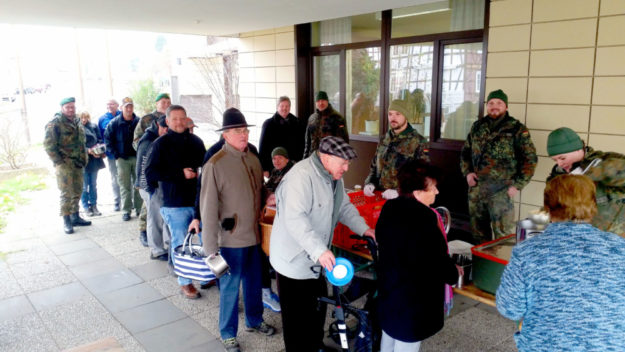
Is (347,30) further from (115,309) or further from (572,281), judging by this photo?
(572,281)

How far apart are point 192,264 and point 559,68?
4.16 meters

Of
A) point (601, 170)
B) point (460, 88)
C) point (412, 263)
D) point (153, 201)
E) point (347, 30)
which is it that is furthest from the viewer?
point (347, 30)

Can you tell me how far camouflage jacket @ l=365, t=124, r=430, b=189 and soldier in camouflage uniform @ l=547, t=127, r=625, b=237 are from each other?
1.32 metres

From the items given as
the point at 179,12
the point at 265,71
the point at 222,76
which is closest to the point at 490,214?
the point at 179,12

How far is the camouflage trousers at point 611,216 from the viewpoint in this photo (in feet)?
9.50

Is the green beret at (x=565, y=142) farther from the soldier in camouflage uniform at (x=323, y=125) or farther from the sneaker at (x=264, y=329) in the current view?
the soldier in camouflage uniform at (x=323, y=125)

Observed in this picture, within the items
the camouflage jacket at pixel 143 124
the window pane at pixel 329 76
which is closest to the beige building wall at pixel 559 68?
the window pane at pixel 329 76

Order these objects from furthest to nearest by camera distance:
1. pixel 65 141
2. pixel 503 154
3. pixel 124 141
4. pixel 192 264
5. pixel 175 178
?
pixel 124 141 → pixel 65 141 → pixel 503 154 → pixel 175 178 → pixel 192 264

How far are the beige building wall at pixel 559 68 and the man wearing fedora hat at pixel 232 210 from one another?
3.32 metres

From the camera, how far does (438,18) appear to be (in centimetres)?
602

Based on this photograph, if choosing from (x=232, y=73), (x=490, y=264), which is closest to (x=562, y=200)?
(x=490, y=264)

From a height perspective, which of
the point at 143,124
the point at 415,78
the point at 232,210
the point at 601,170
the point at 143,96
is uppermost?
the point at 415,78

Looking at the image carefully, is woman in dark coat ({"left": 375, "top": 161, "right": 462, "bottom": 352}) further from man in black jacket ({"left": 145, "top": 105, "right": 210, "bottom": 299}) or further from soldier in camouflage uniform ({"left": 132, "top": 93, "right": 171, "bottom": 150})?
soldier in camouflage uniform ({"left": 132, "top": 93, "right": 171, "bottom": 150})

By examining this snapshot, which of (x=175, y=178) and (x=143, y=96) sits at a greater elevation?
(x=143, y=96)
